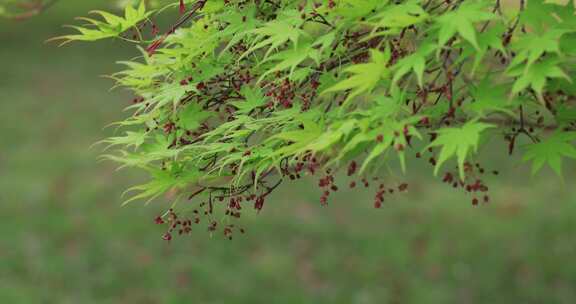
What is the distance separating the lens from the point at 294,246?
9875 millimetres

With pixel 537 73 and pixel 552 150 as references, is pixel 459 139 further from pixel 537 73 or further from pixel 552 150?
pixel 552 150

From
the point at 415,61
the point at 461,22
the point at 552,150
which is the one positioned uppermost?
the point at 461,22

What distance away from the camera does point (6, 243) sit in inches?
378

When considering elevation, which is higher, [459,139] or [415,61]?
[415,61]

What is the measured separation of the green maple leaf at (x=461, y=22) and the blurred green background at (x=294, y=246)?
6274 millimetres

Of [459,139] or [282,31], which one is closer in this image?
[459,139]

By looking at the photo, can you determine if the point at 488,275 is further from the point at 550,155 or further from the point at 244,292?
the point at 550,155

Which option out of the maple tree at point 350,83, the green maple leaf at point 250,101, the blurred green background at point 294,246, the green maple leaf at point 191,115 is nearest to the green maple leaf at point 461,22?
the maple tree at point 350,83

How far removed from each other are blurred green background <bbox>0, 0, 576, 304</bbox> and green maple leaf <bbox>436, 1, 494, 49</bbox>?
6.27 metres

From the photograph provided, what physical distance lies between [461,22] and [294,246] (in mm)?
7475

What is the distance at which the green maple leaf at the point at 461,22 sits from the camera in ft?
8.43

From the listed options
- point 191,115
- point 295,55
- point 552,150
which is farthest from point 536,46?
point 191,115

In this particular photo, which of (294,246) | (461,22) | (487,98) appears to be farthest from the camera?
(294,246)

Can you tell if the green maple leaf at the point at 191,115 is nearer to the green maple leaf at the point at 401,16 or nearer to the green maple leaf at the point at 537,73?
the green maple leaf at the point at 401,16
